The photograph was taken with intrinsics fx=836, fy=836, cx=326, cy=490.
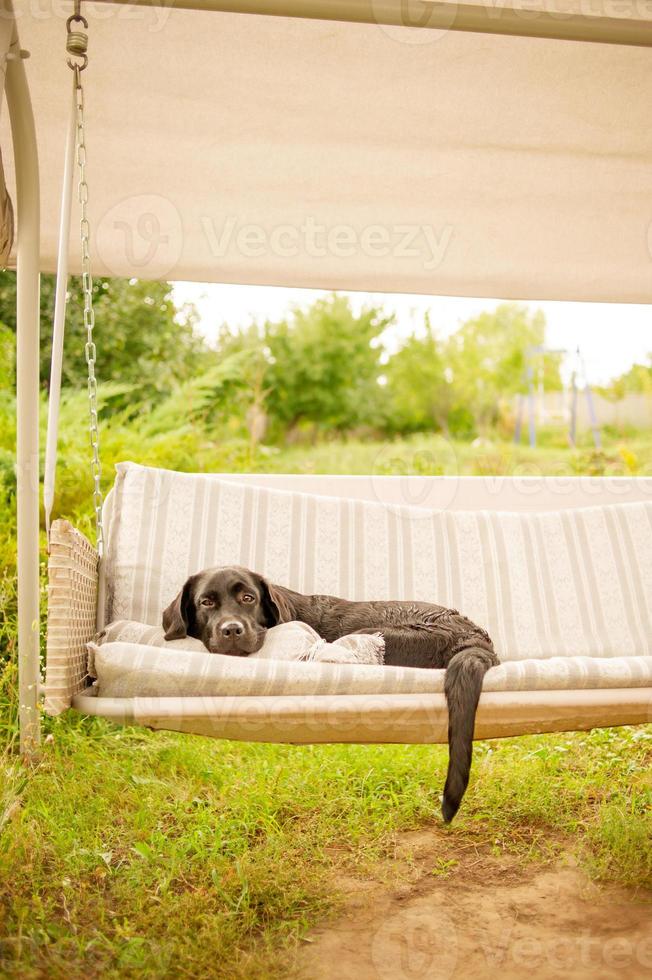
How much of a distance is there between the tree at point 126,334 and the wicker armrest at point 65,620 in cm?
429

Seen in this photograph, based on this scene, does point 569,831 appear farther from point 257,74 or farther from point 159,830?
point 257,74

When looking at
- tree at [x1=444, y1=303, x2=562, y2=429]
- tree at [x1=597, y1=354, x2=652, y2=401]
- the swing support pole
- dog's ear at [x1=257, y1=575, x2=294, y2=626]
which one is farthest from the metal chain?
tree at [x1=444, y1=303, x2=562, y2=429]

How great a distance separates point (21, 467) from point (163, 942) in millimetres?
1256

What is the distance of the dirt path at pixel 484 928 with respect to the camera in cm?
A: 174

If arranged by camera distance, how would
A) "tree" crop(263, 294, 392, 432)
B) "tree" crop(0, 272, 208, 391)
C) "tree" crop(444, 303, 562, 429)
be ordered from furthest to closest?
"tree" crop(444, 303, 562, 429) → "tree" crop(263, 294, 392, 432) → "tree" crop(0, 272, 208, 391)

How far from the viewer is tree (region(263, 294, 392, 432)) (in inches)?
500

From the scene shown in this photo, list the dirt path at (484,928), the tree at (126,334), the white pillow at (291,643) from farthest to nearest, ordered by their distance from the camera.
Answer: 1. the tree at (126,334)
2. the white pillow at (291,643)
3. the dirt path at (484,928)

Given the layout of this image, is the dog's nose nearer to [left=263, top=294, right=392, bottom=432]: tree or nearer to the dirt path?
the dirt path

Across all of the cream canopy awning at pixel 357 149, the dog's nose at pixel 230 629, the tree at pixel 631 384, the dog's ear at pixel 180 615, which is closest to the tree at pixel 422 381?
the tree at pixel 631 384

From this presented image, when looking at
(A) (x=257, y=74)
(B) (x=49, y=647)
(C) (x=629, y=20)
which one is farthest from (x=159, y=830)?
(C) (x=629, y=20)

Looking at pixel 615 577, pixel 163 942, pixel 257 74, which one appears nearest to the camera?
pixel 163 942

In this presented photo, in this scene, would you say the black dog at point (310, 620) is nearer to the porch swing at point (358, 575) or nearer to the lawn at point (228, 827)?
the porch swing at point (358, 575)

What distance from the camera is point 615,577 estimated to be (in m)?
2.87

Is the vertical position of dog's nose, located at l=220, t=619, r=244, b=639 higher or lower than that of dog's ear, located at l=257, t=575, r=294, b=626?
lower
